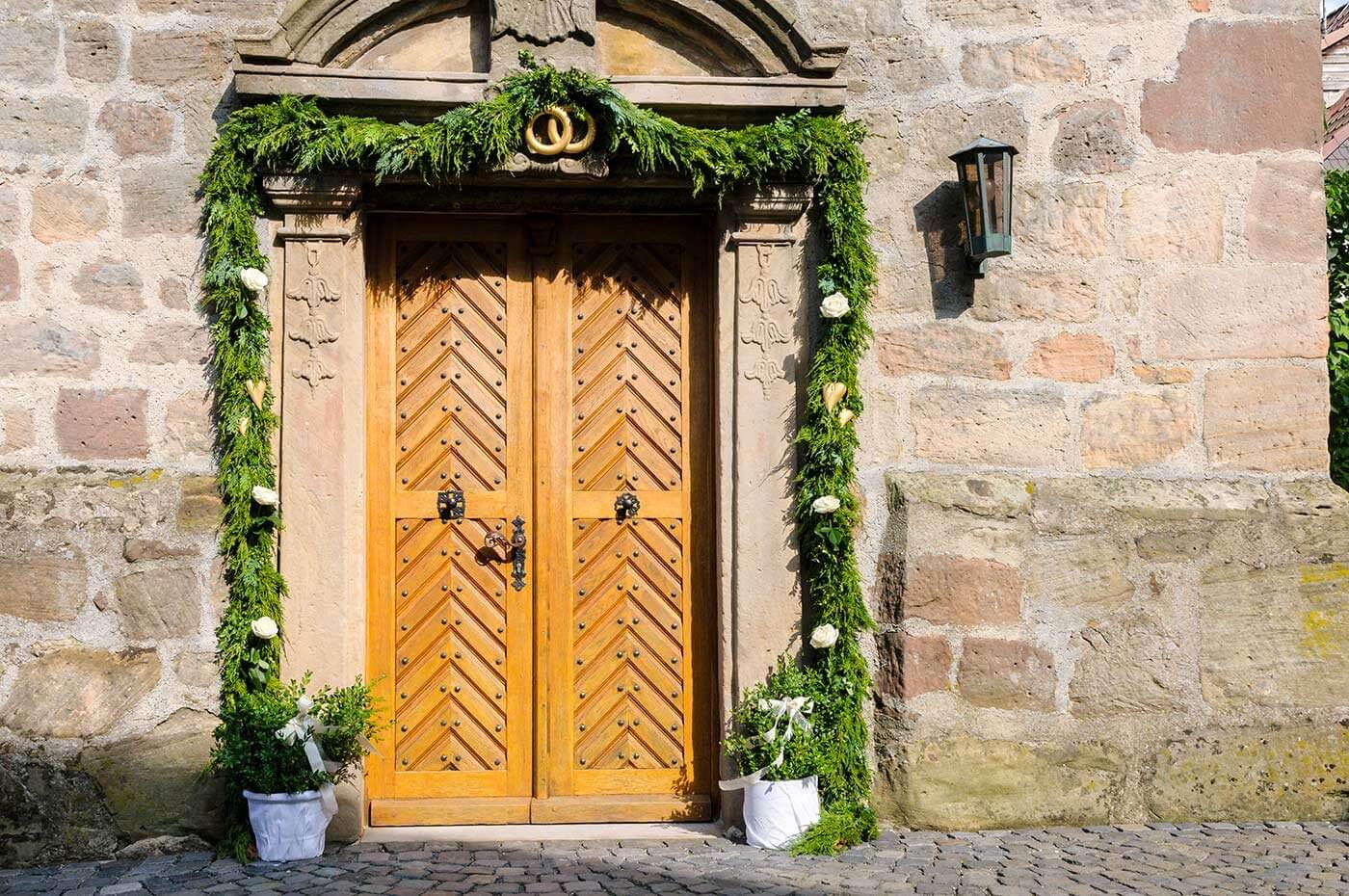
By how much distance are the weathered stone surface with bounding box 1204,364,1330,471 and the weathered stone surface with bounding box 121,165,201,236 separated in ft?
12.0

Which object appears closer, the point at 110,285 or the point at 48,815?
the point at 48,815

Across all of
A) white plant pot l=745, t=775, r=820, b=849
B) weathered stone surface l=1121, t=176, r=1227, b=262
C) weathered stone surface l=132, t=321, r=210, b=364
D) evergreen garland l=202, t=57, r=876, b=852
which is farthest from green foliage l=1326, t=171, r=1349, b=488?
weathered stone surface l=132, t=321, r=210, b=364

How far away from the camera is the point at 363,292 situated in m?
4.49

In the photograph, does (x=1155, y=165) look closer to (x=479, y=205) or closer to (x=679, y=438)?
(x=679, y=438)

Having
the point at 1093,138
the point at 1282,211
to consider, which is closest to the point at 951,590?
the point at 1093,138

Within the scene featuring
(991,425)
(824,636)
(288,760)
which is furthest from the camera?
(991,425)

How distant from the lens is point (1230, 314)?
14.9 feet

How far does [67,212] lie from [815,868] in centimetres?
331

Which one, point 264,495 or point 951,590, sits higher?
point 264,495

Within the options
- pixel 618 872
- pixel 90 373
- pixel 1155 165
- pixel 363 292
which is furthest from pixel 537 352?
pixel 1155 165

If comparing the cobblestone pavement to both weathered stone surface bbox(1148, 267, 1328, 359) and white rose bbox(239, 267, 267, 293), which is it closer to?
weathered stone surface bbox(1148, 267, 1328, 359)

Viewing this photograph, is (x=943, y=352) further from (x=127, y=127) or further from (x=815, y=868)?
(x=127, y=127)

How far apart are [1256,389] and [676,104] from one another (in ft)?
7.57

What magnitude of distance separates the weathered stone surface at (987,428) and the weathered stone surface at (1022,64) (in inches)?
44.3
